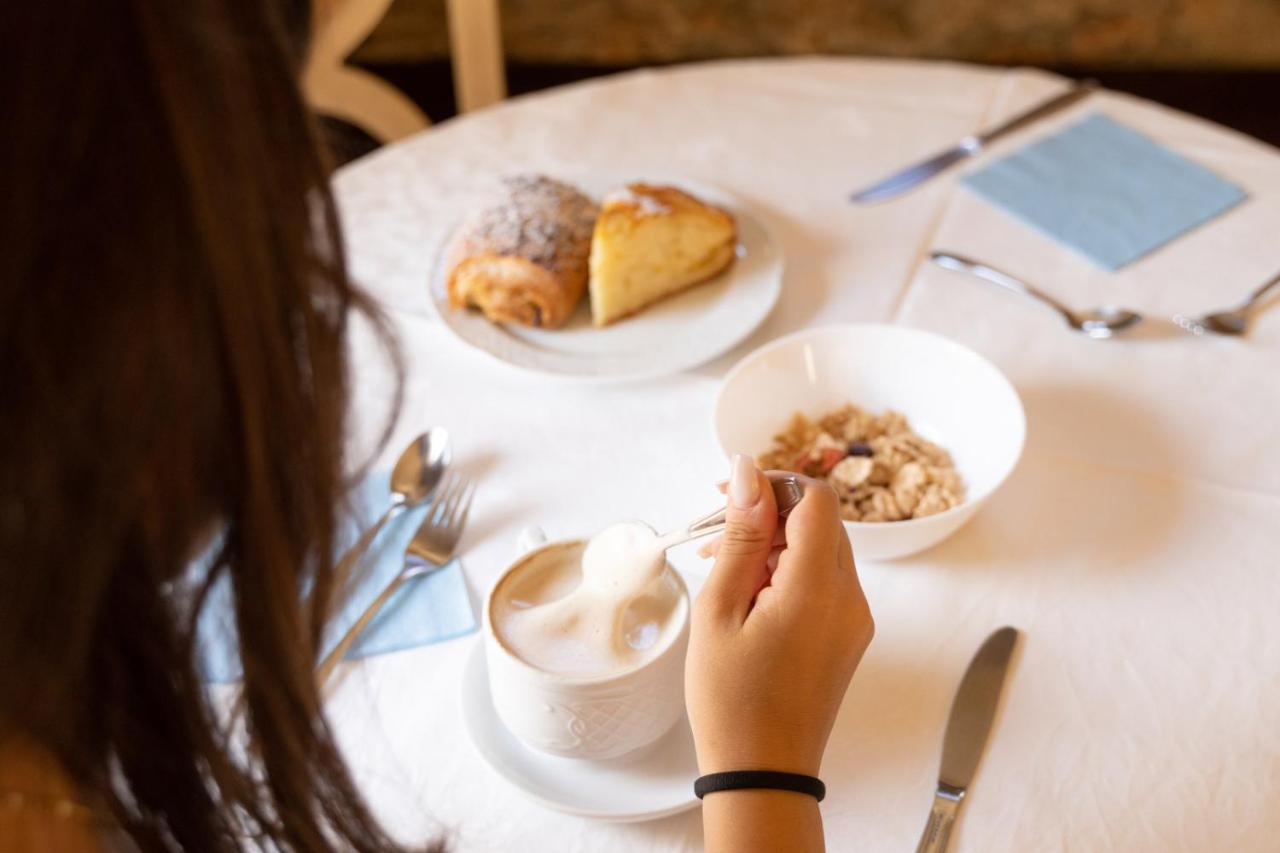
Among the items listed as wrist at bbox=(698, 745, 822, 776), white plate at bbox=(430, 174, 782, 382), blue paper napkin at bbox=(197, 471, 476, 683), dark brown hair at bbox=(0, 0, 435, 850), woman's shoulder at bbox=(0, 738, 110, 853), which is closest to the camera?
dark brown hair at bbox=(0, 0, 435, 850)

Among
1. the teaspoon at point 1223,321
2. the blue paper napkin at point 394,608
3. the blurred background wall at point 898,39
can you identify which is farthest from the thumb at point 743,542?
the blurred background wall at point 898,39

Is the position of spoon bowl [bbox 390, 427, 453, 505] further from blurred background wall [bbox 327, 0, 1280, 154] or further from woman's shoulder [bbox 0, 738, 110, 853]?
blurred background wall [bbox 327, 0, 1280, 154]

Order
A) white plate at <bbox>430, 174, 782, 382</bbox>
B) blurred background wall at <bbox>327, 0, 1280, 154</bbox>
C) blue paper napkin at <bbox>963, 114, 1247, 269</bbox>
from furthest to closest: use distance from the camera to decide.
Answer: blurred background wall at <bbox>327, 0, 1280, 154</bbox> → blue paper napkin at <bbox>963, 114, 1247, 269</bbox> → white plate at <bbox>430, 174, 782, 382</bbox>

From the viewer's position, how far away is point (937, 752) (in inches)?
29.2

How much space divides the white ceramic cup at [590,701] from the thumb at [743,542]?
0.03m


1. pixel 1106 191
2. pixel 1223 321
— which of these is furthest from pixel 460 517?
pixel 1106 191

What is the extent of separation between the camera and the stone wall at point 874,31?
2.93m

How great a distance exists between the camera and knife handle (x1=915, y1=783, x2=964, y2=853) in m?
0.68

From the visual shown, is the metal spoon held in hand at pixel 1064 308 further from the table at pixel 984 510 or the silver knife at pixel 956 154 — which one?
the silver knife at pixel 956 154

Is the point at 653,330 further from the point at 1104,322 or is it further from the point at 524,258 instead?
the point at 1104,322

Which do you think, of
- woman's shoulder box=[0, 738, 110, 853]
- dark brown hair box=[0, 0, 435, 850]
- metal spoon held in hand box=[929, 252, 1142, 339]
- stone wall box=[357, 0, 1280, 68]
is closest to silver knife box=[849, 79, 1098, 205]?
A: metal spoon held in hand box=[929, 252, 1142, 339]

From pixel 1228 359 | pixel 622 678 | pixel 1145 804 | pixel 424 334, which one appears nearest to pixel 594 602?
pixel 622 678

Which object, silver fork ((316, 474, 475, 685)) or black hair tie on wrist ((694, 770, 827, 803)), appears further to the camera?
silver fork ((316, 474, 475, 685))

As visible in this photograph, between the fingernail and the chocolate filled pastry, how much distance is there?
47cm
